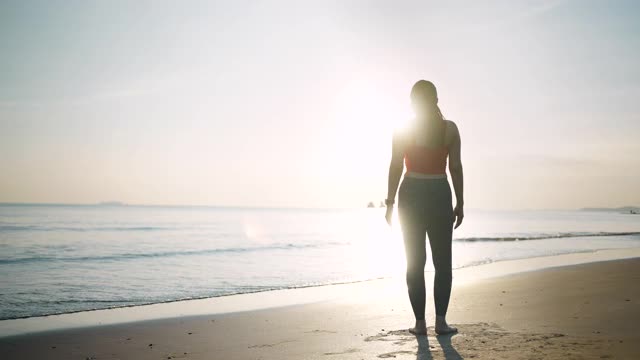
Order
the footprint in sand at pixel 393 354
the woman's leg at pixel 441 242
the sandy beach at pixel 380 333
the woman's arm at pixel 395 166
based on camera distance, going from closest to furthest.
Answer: the footprint in sand at pixel 393 354
the sandy beach at pixel 380 333
the woman's leg at pixel 441 242
the woman's arm at pixel 395 166

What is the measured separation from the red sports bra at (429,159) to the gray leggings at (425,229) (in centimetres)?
10

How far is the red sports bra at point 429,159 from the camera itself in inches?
201

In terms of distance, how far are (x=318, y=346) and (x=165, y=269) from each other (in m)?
13.6

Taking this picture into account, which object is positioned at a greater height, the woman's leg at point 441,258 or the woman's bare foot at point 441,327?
the woman's leg at point 441,258

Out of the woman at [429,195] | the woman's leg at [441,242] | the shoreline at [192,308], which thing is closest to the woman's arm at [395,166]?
the woman at [429,195]

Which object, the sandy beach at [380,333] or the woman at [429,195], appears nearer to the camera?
the sandy beach at [380,333]

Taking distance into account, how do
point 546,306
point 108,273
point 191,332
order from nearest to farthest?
point 191,332, point 546,306, point 108,273

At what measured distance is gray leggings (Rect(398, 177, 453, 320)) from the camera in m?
5.06

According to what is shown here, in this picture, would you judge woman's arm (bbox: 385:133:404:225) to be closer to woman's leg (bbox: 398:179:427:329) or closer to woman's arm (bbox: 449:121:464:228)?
woman's leg (bbox: 398:179:427:329)

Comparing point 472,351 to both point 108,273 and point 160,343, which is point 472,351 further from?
point 108,273

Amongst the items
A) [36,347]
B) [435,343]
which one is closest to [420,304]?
[435,343]

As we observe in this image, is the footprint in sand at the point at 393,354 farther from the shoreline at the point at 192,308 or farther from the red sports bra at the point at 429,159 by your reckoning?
the shoreline at the point at 192,308

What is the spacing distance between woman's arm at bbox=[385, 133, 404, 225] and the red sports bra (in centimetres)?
17

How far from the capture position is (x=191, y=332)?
250 inches
